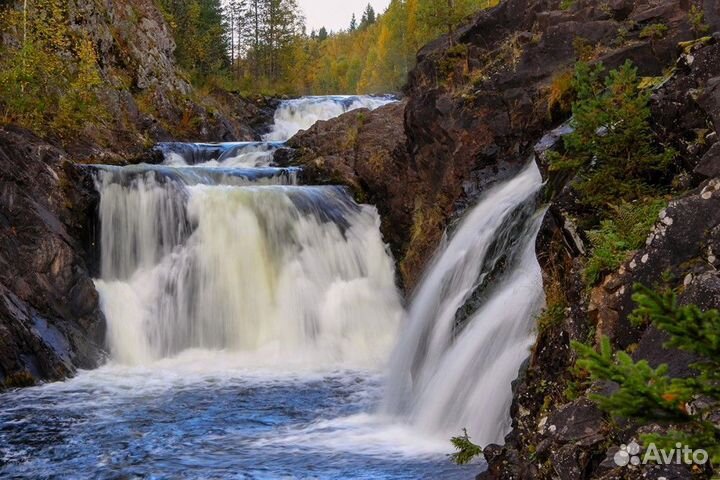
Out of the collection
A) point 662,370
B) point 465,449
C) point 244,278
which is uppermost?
point 662,370

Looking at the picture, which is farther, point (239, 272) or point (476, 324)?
point (239, 272)

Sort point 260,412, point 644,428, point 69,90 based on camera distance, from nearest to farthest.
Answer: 1. point 644,428
2. point 260,412
3. point 69,90

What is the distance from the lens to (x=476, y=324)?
30.3 ft

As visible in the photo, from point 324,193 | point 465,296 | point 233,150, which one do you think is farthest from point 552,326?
point 233,150

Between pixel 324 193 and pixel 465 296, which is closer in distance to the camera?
pixel 465 296

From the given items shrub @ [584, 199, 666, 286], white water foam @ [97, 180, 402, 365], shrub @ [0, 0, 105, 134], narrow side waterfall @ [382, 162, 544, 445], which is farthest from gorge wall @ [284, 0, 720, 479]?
shrub @ [0, 0, 105, 134]

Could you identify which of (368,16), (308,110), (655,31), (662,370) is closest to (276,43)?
(308,110)

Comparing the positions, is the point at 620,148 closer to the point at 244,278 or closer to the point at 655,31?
the point at 655,31

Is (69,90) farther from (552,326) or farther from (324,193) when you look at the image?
(552,326)

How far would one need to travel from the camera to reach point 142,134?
23.1m

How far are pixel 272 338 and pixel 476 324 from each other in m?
7.10

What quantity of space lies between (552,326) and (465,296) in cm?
399

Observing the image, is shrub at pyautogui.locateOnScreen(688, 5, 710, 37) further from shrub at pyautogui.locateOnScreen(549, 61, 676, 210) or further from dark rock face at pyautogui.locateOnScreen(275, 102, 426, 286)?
dark rock face at pyautogui.locateOnScreen(275, 102, 426, 286)

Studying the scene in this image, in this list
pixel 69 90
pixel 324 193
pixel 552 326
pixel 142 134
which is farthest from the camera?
pixel 142 134
